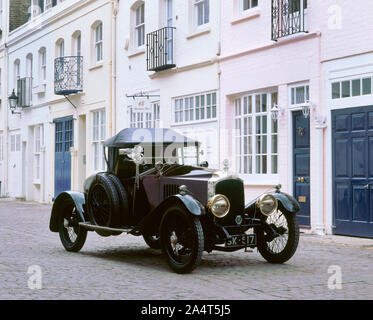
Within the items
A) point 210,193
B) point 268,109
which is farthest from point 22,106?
point 210,193

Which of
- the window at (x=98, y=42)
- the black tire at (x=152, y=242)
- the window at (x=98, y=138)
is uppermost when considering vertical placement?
the window at (x=98, y=42)

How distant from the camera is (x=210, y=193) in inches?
344

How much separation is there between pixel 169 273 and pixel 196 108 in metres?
9.69

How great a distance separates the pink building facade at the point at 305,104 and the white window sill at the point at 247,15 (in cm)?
2

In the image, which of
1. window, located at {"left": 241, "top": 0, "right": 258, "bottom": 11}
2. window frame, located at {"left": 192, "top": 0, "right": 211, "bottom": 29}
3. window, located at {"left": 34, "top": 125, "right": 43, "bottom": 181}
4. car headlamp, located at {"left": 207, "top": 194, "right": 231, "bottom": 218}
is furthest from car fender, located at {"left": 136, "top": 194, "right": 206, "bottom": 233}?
window, located at {"left": 34, "top": 125, "right": 43, "bottom": 181}

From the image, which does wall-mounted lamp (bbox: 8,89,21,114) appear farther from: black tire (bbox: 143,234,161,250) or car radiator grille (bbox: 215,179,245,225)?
car radiator grille (bbox: 215,179,245,225)

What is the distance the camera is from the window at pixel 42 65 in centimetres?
2725

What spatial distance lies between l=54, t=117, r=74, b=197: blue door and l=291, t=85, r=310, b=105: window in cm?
1214

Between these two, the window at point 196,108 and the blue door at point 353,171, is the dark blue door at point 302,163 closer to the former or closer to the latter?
the blue door at point 353,171

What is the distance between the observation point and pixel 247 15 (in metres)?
15.7

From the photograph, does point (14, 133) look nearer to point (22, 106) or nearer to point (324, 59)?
point (22, 106)

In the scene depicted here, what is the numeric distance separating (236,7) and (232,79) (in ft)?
5.73

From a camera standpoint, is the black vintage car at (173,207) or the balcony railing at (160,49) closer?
the black vintage car at (173,207)

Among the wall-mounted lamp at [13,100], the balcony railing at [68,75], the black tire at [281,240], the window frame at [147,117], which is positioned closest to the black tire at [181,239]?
the black tire at [281,240]
